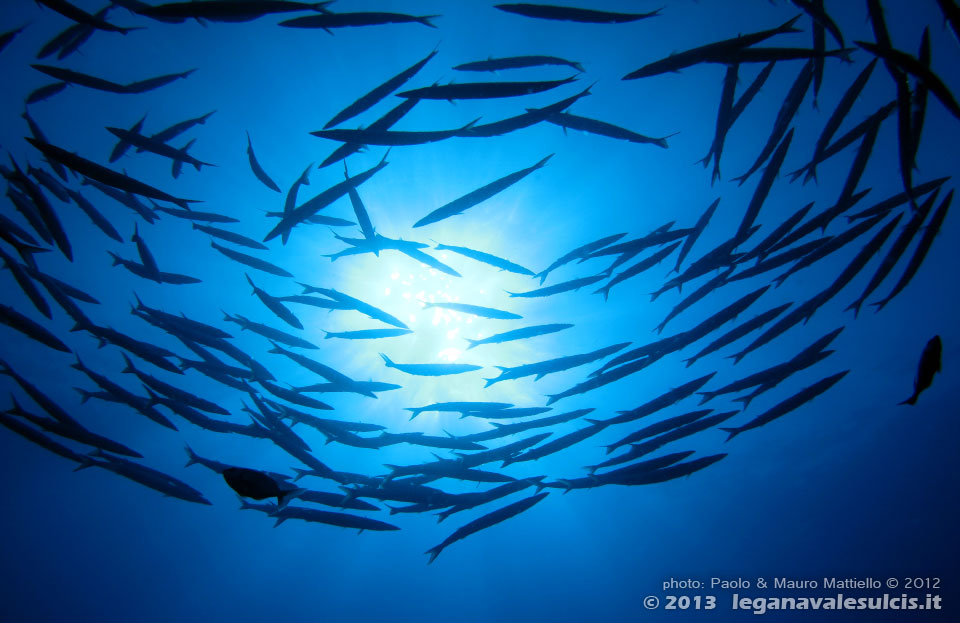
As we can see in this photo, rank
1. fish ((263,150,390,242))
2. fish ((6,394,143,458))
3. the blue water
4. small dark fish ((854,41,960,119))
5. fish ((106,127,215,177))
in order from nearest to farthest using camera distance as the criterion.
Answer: small dark fish ((854,41,960,119))
fish ((106,127,215,177))
fish ((263,150,390,242))
fish ((6,394,143,458))
the blue water

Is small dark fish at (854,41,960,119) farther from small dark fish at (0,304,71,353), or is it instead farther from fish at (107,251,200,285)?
small dark fish at (0,304,71,353)

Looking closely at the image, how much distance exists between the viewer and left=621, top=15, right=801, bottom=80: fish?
2965mm

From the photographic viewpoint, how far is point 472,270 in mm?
8523

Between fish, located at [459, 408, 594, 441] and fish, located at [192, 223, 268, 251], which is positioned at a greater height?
fish, located at [192, 223, 268, 251]

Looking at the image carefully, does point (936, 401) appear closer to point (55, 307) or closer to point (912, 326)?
point (912, 326)

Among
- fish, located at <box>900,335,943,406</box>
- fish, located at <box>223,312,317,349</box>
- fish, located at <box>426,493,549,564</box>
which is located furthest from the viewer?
fish, located at <box>223,312,317,349</box>

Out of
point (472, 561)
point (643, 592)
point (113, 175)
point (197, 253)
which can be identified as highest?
point (197, 253)

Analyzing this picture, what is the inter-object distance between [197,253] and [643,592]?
1541 inches

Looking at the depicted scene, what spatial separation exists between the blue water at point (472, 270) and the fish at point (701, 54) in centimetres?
323

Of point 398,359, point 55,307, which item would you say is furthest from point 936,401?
point 55,307

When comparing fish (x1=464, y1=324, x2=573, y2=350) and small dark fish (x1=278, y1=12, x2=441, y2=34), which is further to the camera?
fish (x1=464, y1=324, x2=573, y2=350)

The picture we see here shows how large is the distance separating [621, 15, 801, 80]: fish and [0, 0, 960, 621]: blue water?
3.23m

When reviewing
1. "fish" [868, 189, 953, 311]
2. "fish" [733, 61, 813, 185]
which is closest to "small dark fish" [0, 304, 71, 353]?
"fish" [733, 61, 813, 185]

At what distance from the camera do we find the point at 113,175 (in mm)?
2889
